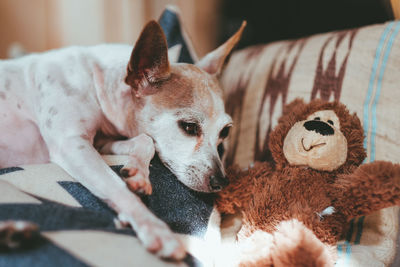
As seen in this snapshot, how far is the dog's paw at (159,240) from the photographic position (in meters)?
0.67

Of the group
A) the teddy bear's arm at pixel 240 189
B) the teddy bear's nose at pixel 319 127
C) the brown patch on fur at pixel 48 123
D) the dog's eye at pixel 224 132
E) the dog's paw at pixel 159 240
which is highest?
the teddy bear's nose at pixel 319 127

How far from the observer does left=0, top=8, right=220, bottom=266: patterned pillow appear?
60cm

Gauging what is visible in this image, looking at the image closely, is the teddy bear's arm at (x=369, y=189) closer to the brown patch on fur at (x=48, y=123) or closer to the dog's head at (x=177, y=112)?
the dog's head at (x=177, y=112)

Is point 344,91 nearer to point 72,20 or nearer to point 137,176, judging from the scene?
point 137,176

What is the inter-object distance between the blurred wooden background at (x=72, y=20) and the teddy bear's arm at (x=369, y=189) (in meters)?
2.68

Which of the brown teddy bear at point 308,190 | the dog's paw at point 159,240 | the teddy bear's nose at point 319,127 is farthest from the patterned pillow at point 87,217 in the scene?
the teddy bear's nose at point 319,127

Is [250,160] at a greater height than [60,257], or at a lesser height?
lesser

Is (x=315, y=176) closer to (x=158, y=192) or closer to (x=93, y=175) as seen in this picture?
(x=158, y=192)

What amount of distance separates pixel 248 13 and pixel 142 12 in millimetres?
1085

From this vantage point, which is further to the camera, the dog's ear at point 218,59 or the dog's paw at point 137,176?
the dog's ear at point 218,59

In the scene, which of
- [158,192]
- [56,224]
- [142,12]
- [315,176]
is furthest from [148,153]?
[142,12]

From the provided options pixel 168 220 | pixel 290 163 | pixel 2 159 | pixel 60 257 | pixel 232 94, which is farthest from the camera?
pixel 232 94

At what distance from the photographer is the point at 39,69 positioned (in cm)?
122

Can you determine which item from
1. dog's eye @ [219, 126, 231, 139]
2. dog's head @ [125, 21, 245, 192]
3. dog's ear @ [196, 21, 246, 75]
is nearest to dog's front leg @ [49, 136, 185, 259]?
dog's head @ [125, 21, 245, 192]
